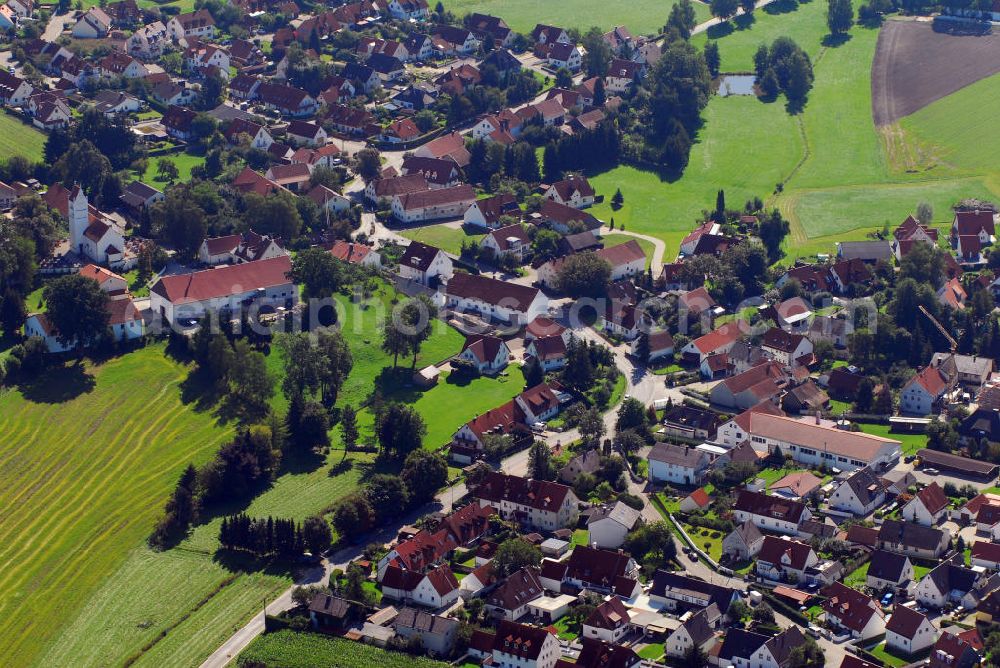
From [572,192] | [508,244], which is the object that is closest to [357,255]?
[508,244]

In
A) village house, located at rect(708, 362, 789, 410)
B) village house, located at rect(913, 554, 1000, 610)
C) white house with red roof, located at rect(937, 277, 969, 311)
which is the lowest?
village house, located at rect(913, 554, 1000, 610)

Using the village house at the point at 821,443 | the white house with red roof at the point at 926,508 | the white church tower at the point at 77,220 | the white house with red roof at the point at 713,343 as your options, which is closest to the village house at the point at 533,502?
the village house at the point at 821,443

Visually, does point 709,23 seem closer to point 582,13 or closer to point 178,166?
point 582,13

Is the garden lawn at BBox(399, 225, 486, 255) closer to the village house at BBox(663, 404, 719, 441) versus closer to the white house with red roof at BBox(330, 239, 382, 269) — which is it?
the white house with red roof at BBox(330, 239, 382, 269)

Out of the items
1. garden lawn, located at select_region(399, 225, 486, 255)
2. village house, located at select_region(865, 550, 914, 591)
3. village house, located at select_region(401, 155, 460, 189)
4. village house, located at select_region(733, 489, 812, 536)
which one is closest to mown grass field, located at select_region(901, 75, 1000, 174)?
village house, located at select_region(401, 155, 460, 189)

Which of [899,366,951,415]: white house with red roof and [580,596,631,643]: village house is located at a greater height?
[899,366,951,415]: white house with red roof

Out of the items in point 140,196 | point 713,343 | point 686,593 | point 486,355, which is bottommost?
point 686,593

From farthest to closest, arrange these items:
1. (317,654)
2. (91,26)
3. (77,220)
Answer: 1. (91,26)
2. (77,220)
3. (317,654)
